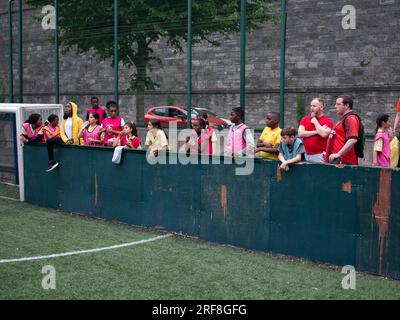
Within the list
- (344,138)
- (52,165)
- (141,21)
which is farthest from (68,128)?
(344,138)

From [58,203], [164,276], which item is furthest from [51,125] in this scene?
[164,276]

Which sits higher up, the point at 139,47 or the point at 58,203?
the point at 139,47

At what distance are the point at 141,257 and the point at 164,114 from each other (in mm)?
17762

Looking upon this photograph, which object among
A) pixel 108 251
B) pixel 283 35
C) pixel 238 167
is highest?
pixel 283 35

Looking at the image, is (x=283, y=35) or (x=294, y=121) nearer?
(x=283, y=35)

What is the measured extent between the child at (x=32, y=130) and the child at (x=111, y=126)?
63.1 inches

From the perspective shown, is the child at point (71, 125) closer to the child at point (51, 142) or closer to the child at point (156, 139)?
the child at point (51, 142)

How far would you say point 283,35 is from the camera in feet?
32.5

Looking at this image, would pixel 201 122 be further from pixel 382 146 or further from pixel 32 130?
pixel 32 130

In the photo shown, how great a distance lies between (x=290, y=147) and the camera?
25.5 ft

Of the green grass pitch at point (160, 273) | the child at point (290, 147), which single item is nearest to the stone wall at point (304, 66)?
the child at point (290, 147)
